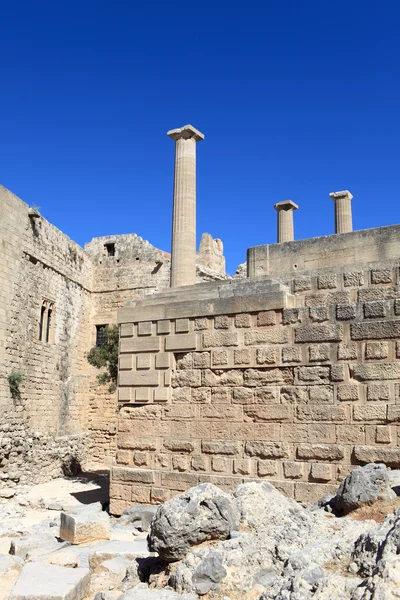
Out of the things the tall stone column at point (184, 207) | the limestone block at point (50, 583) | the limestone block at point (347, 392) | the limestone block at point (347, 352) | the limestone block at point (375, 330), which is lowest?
the limestone block at point (50, 583)

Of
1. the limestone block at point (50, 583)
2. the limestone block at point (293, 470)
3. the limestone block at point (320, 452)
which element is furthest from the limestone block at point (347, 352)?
the limestone block at point (50, 583)

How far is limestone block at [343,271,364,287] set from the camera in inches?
286

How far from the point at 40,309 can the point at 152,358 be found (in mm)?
10640

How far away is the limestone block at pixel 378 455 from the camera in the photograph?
6551 mm

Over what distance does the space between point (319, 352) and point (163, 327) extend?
2.44 metres

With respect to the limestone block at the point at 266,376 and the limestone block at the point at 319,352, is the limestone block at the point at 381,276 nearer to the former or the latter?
the limestone block at the point at 319,352

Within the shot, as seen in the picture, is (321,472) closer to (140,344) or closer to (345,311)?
(345,311)

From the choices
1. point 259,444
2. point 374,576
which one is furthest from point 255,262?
point 374,576

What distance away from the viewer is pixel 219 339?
26.6ft

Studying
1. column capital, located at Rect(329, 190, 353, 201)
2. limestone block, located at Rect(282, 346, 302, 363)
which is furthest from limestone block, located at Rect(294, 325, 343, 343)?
column capital, located at Rect(329, 190, 353, 201)

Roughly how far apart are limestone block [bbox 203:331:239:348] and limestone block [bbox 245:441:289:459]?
4.43 feet

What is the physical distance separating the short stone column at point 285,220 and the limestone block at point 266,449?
9.70 metres

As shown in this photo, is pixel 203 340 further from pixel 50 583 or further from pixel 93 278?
pixel 93 278

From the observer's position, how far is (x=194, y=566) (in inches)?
162
